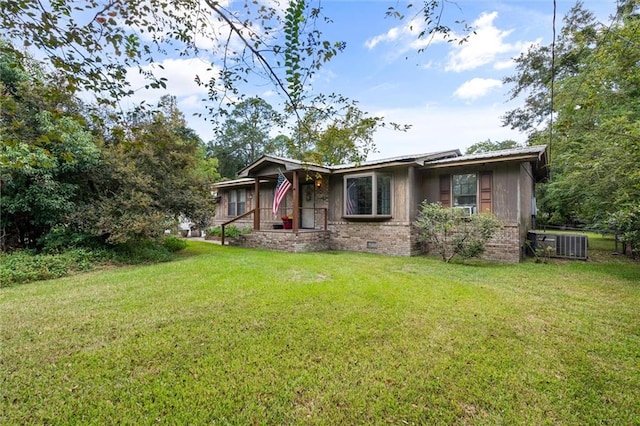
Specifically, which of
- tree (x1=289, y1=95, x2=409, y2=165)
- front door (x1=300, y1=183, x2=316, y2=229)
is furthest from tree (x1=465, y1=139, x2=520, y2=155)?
tree (x1=289, y1=95, x2=409, y2=165)

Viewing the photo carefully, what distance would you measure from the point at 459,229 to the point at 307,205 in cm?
647

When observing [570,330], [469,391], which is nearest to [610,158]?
[570,330]

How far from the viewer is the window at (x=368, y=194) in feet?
33.6

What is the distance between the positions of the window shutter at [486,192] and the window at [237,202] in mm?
11090

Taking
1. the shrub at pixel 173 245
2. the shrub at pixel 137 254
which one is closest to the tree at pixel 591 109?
the shrub at pixel 137 254

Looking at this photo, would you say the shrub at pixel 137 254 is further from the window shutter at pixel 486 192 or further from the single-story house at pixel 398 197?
the window shutter at pixel 486 192

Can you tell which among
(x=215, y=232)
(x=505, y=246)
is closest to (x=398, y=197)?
(x=505, y=246)

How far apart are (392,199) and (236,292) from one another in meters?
6.69

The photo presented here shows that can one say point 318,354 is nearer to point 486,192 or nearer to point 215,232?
point 486,192

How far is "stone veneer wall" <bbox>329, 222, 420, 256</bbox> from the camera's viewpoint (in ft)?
32.1

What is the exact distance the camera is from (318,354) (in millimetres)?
2967

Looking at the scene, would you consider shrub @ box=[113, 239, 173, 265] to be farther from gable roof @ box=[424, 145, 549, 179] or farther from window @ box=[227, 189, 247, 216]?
gable roof @ box=[424, 145, 549, 179]

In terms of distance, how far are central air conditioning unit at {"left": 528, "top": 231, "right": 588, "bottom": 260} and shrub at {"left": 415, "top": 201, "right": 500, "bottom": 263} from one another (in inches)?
92.1

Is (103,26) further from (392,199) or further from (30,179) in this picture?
(392,199)
